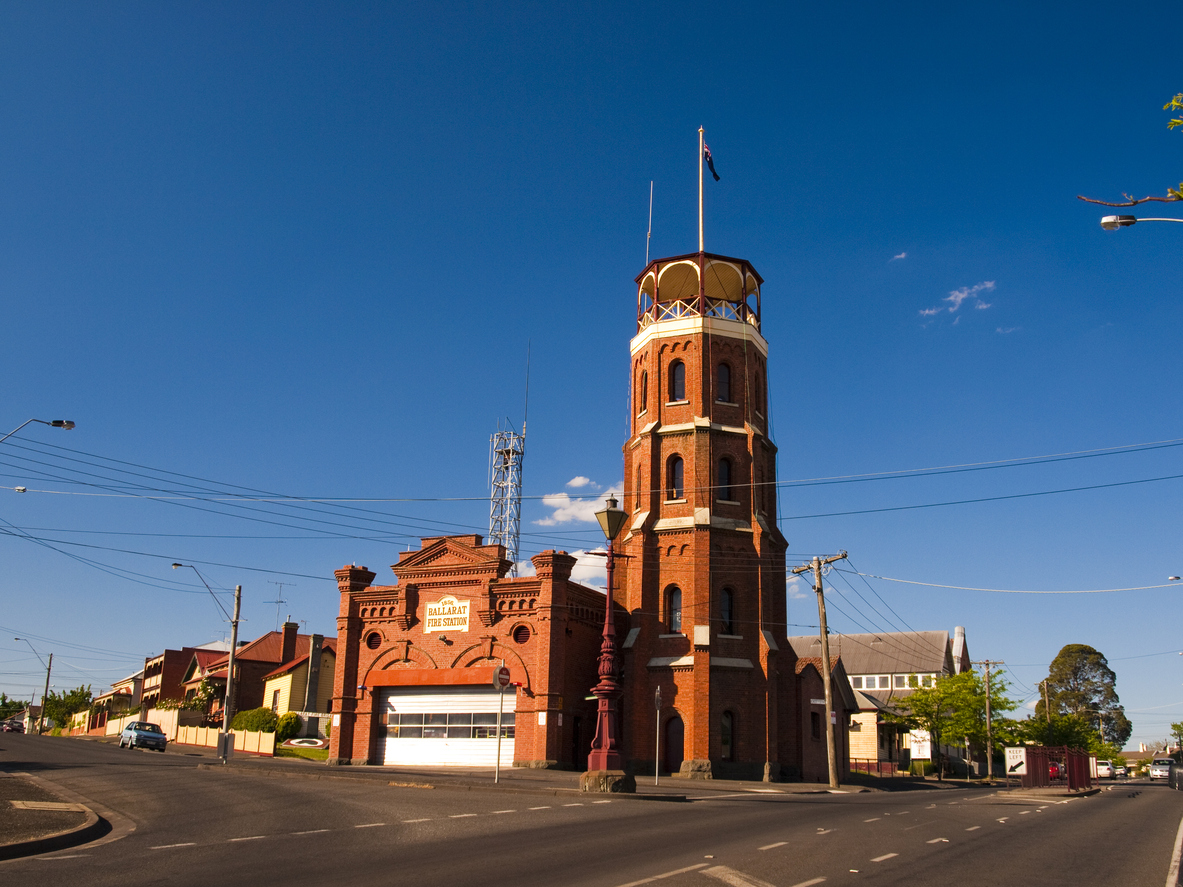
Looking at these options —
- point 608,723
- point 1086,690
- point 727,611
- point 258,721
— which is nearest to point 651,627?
point 727,611

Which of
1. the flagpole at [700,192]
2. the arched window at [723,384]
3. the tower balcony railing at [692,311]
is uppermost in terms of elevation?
the flagpole at [700,192]

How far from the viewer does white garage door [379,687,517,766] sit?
36.8 m

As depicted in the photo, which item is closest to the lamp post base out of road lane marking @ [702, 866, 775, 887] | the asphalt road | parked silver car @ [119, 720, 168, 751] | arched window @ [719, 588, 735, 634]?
the asphalt road

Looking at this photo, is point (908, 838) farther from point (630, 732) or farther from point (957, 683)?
point (957, 683)

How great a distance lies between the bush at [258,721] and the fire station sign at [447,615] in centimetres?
1838

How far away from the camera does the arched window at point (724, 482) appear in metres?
39.5

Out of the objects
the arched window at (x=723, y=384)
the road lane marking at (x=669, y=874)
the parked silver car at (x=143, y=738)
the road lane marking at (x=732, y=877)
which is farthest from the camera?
the parked silver car at (x=143, y=738)

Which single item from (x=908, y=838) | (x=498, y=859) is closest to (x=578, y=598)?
(x=908, y=838)

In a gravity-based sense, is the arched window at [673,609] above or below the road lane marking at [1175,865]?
above

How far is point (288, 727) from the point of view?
170 ft

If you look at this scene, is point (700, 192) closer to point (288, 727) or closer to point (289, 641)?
point (288, 727)

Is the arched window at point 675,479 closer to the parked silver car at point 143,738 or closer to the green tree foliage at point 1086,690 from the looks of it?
the parked silver car at point 143,738

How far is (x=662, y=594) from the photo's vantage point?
38.4m

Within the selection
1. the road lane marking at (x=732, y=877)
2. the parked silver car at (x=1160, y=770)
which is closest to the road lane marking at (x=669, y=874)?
the road lane marking at (x=732, y=877)
